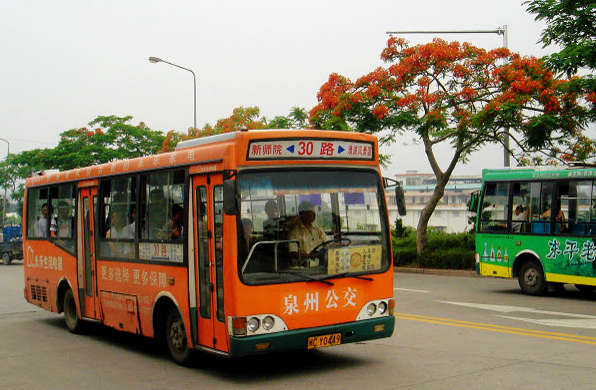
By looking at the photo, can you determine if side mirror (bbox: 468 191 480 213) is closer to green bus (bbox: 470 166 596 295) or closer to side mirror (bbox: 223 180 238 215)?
green bus (bbox: 470 166 596 295)

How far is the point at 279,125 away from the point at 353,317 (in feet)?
86.8

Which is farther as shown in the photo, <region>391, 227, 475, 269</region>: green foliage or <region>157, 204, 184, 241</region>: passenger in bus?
<region>391, 227, 475, 269</region>: green foliage

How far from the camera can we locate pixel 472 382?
7590 mm

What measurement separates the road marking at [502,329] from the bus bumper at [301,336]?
124 inches

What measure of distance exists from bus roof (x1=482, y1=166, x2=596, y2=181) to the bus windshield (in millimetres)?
8306

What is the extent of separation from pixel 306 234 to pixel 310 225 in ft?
0.41

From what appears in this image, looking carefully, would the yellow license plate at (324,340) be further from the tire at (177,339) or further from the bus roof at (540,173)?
the bus roof at (540,173)

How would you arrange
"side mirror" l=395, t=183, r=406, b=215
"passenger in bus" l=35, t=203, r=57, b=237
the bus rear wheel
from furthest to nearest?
the bus rear wheel < "passenger in bus" l=35, t=203, r=57, b=237 < "side mirror" l=395, t=183, r=406, b=215

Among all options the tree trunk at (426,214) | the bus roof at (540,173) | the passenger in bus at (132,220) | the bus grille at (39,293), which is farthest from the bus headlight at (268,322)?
the tree trunk at (426,214)

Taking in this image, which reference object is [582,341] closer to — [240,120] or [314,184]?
[314,184]

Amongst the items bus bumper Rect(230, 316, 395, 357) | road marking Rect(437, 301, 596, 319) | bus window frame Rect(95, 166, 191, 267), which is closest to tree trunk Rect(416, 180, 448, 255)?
road marking Rect(437, 301, 596, 319)

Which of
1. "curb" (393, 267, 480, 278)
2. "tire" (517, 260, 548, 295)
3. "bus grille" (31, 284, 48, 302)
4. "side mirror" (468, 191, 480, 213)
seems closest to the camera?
"bus grille" (31, 284, 48, 302)

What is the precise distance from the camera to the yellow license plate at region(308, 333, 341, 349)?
799cm

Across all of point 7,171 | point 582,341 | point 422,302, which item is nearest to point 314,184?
point 582,341
